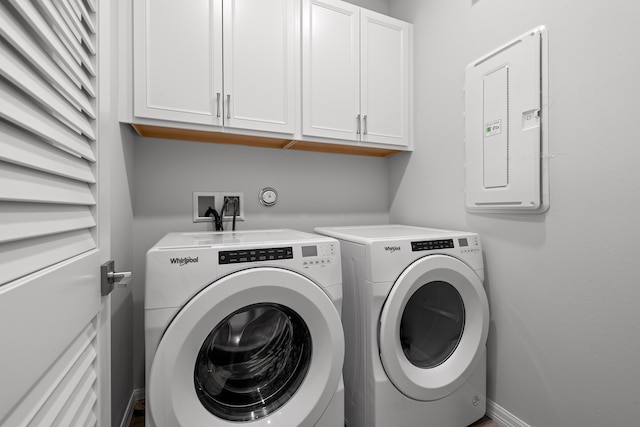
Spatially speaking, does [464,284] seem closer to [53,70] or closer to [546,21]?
[546,21]

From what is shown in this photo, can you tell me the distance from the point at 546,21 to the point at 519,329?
1.30 m

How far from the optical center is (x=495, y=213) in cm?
140

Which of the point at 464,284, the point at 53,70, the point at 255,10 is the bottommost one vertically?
the point at 464,284

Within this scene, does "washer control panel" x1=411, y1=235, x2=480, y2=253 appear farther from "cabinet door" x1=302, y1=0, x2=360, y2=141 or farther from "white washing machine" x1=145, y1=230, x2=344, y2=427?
"cabinet door" x1=302, y1=0, x2=360, y2=141

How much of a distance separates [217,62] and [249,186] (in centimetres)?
68

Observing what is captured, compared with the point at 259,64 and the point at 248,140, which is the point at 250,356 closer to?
the point at 248,140

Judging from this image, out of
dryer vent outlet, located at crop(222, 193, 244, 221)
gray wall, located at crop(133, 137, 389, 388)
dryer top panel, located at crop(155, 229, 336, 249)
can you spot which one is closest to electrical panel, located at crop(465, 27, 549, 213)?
gray wall, located at crop(133, 137, 389, 388)

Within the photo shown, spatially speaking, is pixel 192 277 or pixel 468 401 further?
pixel 468 401

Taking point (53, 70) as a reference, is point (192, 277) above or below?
below

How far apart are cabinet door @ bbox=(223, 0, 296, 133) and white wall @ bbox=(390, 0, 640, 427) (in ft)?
3.05

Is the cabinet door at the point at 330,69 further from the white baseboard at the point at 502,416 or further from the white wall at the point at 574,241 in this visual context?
the white baseboard at the point at 502,416

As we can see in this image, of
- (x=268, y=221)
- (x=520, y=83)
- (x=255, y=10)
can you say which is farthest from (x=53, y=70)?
(x=520, y=83)

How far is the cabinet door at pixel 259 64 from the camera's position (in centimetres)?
141

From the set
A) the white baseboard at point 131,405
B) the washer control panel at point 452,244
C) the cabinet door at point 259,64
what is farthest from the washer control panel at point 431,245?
the white baseboard at point 131,405
